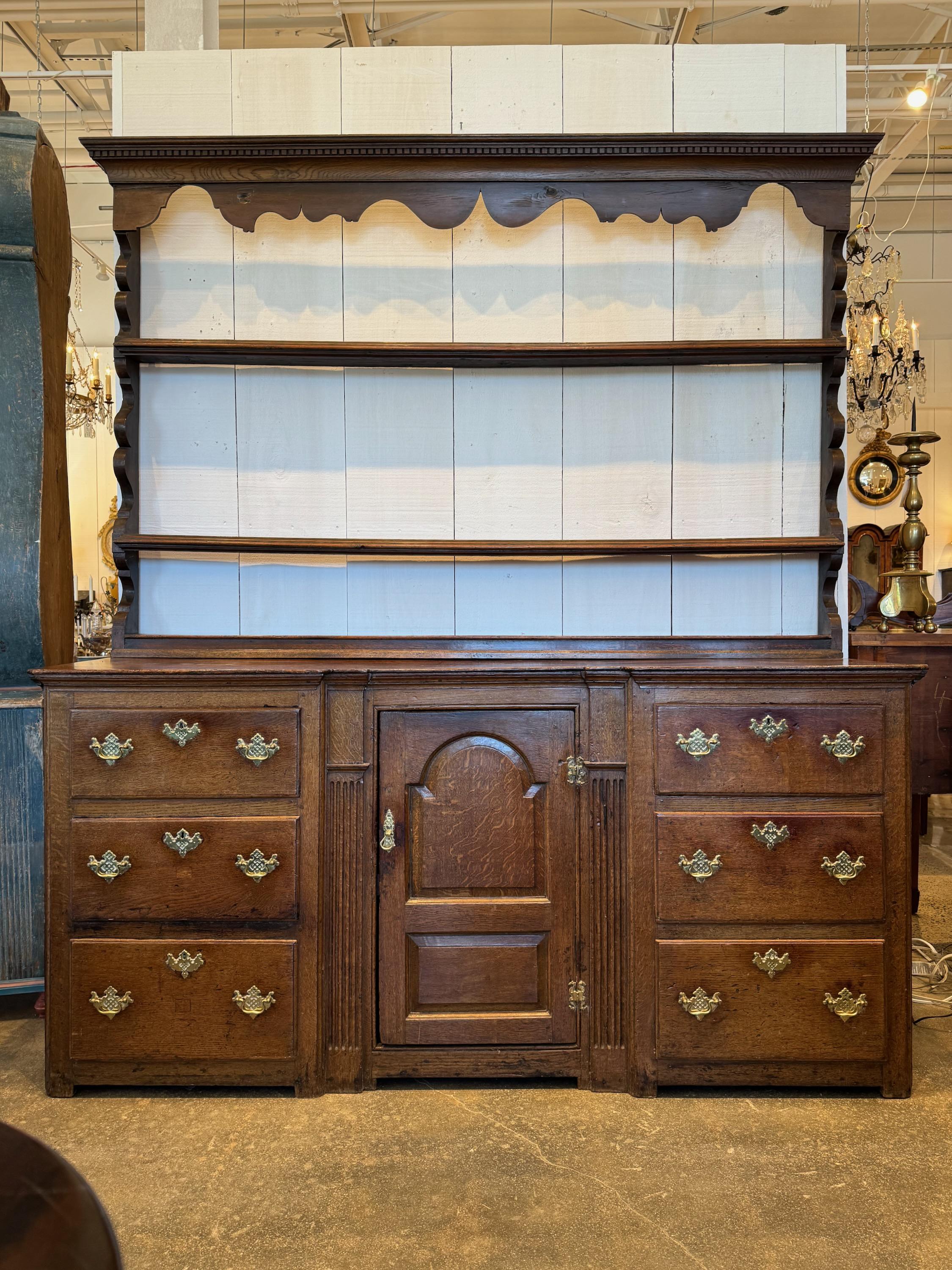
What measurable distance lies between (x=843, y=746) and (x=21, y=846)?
209 centimetres

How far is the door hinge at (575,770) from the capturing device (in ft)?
6.76

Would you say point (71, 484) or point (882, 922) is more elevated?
point (71, 484)

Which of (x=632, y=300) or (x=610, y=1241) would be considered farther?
(x=632, y=300)

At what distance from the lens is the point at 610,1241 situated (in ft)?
5.07

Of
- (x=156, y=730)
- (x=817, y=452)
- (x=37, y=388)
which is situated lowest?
(x=156, y=730)

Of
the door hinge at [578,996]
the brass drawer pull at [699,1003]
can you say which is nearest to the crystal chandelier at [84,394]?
the door hinge at [578,996]

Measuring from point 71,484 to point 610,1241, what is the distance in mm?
7730

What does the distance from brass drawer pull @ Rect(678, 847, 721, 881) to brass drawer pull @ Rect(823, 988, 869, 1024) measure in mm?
363

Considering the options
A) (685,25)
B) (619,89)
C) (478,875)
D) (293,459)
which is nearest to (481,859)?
(478,875)

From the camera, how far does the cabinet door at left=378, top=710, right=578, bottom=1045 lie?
2043mm

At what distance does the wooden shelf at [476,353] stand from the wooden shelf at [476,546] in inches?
19.2

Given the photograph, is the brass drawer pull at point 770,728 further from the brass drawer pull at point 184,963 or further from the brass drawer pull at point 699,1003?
the brass drawer pull at point 184,963

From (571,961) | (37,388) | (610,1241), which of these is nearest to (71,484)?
(37,388)

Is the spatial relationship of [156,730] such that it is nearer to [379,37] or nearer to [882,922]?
[882,922]
